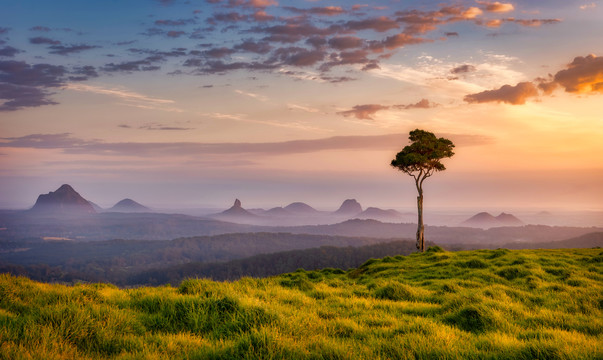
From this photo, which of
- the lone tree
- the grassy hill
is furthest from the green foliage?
the grassy hill

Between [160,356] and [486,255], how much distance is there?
106ft

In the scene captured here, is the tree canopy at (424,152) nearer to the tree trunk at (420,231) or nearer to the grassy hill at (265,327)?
the tree trunk at (420,231)

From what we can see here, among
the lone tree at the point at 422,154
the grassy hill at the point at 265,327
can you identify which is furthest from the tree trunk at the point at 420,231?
the grassy hill at the point at 265,327

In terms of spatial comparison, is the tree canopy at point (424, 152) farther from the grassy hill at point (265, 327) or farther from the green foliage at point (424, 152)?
the grassy hill at point (265, 327)

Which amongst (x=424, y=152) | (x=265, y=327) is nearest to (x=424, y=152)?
(x=424, y=152)

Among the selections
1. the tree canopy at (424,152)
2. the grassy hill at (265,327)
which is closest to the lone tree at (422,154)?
the tree canopy at (424,152)

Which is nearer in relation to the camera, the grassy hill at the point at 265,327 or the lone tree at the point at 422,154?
the grassy hill at the point at 265,327

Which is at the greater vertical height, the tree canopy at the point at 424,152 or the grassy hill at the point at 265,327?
the tree canopy at the point at 424,152

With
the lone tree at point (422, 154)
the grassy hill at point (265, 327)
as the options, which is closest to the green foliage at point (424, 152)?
the lone tree at point (422, 154)

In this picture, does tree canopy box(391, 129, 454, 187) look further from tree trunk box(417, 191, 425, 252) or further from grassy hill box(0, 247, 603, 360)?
grassy hill box(0, 247, 603, 360)

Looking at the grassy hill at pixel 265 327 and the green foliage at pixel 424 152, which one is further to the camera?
the green foliage at pixel 424 152

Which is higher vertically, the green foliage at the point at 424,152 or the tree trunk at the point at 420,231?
the green foliage at the point at 424,152

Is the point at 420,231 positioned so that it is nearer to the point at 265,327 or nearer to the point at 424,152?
the point at 424,152

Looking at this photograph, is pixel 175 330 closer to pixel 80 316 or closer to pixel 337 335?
pixel 80 316
